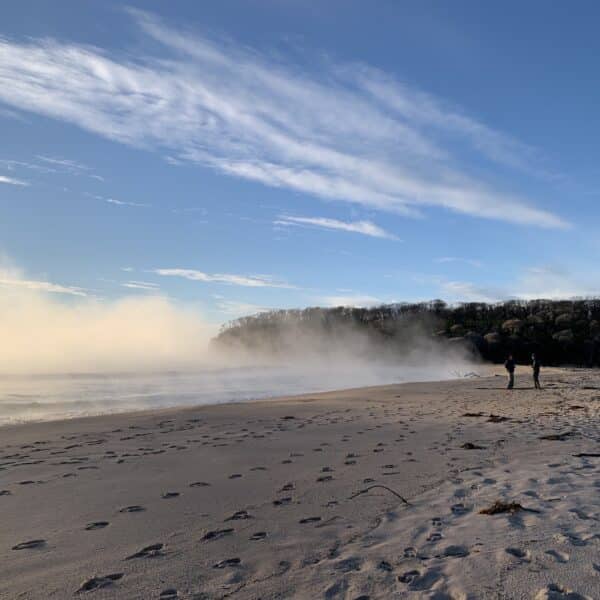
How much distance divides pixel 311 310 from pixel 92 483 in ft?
416

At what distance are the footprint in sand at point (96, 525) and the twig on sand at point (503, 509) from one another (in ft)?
13.3

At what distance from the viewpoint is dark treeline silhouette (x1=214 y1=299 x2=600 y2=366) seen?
210 feet

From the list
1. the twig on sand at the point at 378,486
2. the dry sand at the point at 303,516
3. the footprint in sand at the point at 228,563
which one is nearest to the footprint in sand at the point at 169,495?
the dry sand at the point at 303,516

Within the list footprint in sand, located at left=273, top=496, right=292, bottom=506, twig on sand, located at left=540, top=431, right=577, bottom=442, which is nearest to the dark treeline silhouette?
twig on sand, located at left=540, top=431, right=577, bottom=442

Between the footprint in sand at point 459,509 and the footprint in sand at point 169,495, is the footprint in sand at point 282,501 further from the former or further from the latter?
the footprint in sand at point 459,509

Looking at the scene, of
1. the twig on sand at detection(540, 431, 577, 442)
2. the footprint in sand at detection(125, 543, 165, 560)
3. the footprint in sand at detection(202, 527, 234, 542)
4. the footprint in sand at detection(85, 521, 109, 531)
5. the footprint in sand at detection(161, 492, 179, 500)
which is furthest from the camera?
the twig on sand at detection(540, 431, 577, 442)

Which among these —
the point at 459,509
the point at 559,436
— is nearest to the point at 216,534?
the point at 459,509

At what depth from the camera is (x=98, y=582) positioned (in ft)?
13.6

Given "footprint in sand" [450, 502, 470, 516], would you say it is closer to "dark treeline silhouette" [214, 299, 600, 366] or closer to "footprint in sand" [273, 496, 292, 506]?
"footprint in sand" [273, 496, 292, 506]

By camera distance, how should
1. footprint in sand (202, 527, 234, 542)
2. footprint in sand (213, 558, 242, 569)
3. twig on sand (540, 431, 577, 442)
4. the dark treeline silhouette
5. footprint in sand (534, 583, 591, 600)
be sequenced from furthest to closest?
the dark treeline silhouette, twig on sand (540, 431, 577, 442), footprint in sand (202, 527, 234, 542), footprint in sand (213, 558, 242, 569), footprint in sand (534, 583, 591, 600)

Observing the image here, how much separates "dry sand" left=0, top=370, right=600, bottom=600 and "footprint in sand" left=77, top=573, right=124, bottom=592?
0.05 ft

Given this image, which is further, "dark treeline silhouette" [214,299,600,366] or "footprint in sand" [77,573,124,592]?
"dark treeline silhouette" [214,299,600,366]

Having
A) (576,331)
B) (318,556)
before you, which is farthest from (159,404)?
(576,331)

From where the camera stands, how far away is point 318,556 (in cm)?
453
